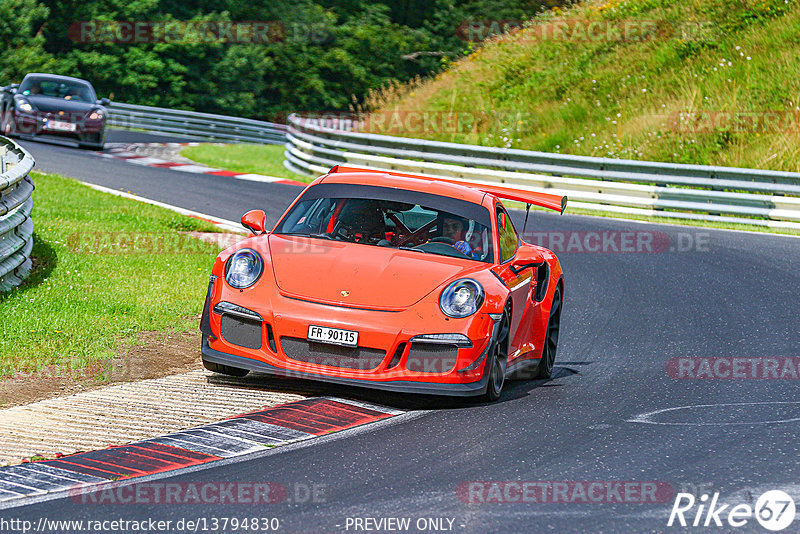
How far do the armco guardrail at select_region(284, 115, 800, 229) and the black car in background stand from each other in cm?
485

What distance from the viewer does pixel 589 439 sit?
247 inches

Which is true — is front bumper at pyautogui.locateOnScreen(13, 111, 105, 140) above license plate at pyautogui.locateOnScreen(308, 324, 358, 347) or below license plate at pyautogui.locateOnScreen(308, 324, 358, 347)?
above

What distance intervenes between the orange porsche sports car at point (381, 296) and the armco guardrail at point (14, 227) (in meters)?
2.70

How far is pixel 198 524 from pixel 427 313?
264cm

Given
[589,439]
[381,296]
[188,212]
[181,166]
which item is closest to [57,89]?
[181,166]

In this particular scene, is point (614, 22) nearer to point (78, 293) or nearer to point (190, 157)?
point (190, 157)

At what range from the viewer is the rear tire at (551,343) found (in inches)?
331

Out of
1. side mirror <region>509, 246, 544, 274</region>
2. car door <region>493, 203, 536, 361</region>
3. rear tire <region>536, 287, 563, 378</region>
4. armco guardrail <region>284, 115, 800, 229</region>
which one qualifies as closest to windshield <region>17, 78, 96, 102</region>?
armco guardrail <region>284, 115, 800, 229</region>

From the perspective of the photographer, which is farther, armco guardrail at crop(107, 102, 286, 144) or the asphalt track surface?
armco guardrail at crop(107, 102, 286, 144)

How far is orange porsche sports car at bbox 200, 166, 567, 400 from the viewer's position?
6.81m

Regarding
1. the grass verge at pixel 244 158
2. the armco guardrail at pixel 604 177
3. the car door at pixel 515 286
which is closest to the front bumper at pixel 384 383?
the car door at pixel 515 286

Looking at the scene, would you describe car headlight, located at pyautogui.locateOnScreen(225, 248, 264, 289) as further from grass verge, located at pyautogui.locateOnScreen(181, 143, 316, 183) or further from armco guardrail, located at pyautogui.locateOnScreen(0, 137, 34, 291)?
grass verge, located at pyautogui.locateOnScreen(181, 143, 316, 183)

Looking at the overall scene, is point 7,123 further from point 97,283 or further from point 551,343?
point 551,343

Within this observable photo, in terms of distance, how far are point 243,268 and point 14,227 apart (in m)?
3.53
